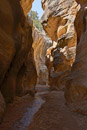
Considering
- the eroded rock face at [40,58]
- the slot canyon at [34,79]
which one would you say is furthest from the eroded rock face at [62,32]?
the eroded rock face at [40,58]

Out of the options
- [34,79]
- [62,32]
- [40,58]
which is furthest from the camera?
[40,58]

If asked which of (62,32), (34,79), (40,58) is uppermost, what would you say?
(62,32)

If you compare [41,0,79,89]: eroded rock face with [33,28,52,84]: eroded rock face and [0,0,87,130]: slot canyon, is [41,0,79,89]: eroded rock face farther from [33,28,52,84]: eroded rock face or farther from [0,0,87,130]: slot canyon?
[33,28,52,84]: eroded rock face

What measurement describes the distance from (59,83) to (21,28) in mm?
9190

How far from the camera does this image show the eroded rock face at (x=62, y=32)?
14.3m

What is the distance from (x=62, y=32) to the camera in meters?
16.3

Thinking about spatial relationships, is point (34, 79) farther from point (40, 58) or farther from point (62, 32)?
point (40, 58)

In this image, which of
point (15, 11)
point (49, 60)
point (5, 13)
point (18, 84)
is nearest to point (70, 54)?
point (49, 60)

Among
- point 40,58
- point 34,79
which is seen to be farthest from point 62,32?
point 40,58

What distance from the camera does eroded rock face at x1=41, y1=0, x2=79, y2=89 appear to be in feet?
46.9

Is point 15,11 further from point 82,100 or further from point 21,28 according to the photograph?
point 82,100

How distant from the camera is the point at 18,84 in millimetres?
9484

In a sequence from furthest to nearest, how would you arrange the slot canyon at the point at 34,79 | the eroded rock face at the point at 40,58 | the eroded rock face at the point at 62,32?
the eroded rock face at the point at 40,58 → the eroded rock face at the point at 62,32 → the slot canyon at the point at 34,79

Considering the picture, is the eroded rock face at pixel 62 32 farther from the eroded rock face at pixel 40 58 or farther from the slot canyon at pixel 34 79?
the eroded rock face at pixel 40 58
